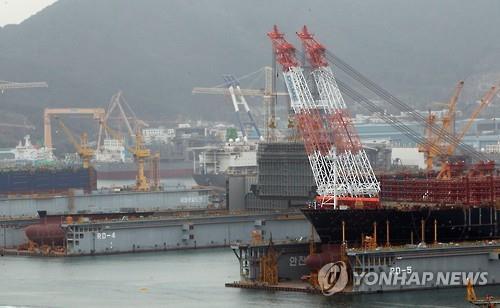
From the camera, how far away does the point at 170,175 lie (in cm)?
16325

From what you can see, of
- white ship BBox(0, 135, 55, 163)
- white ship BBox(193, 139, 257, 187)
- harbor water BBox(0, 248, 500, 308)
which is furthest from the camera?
white ship BBox(0, 135, 55, 163)

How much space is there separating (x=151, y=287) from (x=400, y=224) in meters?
8.62

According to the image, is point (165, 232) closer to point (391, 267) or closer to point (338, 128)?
→ point (338, 128)

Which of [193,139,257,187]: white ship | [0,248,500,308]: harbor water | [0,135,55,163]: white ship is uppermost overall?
[0,135,55,163]: white ship

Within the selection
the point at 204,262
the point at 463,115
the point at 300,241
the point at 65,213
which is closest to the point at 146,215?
the point at 65,213

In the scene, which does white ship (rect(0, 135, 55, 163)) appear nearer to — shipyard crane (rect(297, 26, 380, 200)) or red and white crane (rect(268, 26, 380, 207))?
red and white crane (rect(268, 26, 380, 207))

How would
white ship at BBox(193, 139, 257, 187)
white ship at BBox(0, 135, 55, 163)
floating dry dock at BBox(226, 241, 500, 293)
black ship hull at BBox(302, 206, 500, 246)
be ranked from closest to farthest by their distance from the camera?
floating dry dock at BBox(226, 241, 500, 293) → black ship hull at BBox(302, 206, 500, 246) → white ship at BBox(193, 139, 257, 187) → white ship at BBox(0, 135, 55, 163)

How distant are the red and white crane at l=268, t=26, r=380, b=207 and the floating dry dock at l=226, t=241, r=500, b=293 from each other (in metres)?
5.54

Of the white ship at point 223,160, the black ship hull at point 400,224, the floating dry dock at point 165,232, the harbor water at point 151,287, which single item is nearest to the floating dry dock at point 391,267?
the harbor water at point 151,287

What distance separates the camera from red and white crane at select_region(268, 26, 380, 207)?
64562 mm

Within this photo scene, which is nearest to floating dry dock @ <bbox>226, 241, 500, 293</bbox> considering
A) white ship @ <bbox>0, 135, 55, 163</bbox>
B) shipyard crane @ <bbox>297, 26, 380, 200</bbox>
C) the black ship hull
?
the black ship hull

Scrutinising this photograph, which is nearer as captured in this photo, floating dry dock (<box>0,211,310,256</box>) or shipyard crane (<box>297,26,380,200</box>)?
shipyard crane (<box>297,26,380,200</box>)

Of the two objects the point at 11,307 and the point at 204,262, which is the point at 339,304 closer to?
the point at 11,307

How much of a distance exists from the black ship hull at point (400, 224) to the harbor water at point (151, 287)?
152 inches
